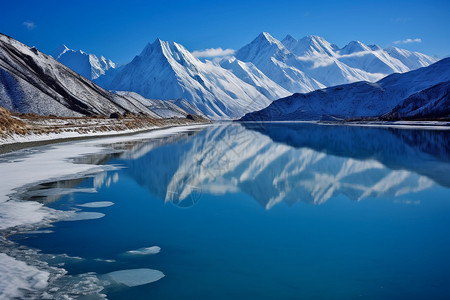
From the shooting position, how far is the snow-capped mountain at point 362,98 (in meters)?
138

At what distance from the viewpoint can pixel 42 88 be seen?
9056 cm

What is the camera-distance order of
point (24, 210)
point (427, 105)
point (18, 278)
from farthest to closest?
point (427, 105)
point (24, 210)
point (18, 278)

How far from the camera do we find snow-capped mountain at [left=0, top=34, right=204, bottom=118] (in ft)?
260

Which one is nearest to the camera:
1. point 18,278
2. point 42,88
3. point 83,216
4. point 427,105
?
point 18,278

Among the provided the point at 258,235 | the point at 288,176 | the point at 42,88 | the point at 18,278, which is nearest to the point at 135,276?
the point at 18,278

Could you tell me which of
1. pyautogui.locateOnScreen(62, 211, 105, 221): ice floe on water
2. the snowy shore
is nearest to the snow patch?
pyautogui.locateOnScreen(62, 211, 105, 221): ice floe on water

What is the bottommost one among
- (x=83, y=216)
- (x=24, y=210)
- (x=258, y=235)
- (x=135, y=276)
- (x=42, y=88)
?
(x=135, y=276)

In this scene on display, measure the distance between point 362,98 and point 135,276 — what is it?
503 feet

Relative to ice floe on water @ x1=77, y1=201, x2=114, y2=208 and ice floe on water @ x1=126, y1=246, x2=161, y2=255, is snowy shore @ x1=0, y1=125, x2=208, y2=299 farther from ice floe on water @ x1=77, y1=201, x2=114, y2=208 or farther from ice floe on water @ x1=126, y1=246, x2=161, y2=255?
ice floe on water @ x1=126, y1=246, x2=161, y2=255

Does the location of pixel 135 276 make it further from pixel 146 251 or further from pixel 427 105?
pixel 427 105

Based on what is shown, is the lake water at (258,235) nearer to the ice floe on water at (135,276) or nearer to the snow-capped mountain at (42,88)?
the ice floe on water at (135,276)

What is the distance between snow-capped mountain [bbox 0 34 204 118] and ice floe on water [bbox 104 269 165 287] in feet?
260

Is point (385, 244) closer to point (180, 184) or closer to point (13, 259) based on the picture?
point (13, 259)

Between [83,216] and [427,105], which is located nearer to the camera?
[83,216]
